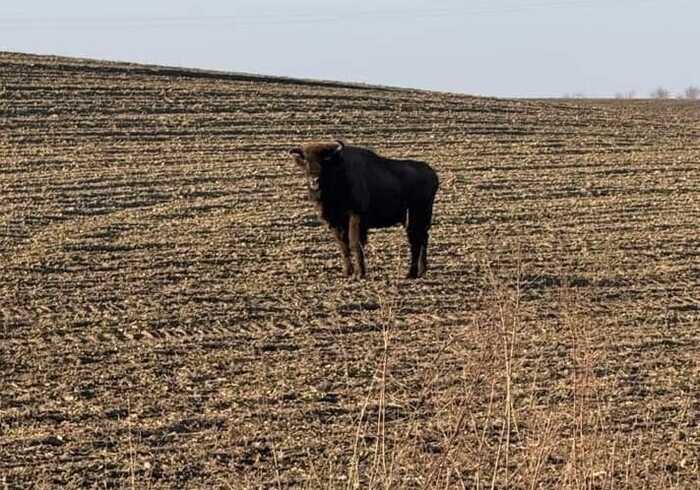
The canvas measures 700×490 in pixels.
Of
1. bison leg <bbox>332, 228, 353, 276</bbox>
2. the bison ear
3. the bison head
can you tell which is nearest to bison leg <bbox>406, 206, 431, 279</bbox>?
bison leg <bbox>332, 228, 353, 276</bbox>

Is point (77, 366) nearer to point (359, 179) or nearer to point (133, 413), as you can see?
point (133, 413)

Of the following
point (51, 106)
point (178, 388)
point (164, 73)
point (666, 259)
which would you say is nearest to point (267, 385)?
point (178, 388)

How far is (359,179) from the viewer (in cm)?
1650

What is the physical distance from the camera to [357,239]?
53.7 ft

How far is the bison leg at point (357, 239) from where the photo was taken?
53.3 feet

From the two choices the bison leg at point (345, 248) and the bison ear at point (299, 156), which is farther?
the bison leg at point (345, 248)

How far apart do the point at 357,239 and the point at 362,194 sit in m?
0.56

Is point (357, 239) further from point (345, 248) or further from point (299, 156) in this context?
point (299, 156)

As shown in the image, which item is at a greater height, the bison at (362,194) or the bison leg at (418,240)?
the bison at (362,194)

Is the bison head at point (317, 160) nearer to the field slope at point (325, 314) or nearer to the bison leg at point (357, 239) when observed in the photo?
the bison leg at point (357, 239)

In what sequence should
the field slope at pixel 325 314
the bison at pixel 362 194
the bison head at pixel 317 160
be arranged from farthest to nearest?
the bison at pixel 362 194 < the bison head at pixel 317 160 < the field slope at pixel 325 314

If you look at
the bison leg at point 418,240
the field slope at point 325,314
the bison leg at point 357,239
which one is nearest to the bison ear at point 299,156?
the bison leg at point 357,239

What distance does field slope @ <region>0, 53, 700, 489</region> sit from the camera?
26.0 ft

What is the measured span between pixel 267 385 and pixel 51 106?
25.0m
